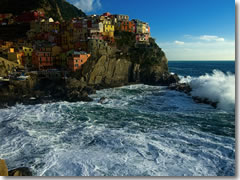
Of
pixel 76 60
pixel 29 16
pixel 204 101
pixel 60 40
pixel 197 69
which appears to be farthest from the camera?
pixel 197 69

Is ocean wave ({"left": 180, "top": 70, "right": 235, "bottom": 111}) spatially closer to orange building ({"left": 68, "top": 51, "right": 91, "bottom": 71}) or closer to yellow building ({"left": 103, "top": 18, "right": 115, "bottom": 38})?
orange building ({"left": 68, "top": 51, "right": 91, "bottom": 71})

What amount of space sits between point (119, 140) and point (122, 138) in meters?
0.43

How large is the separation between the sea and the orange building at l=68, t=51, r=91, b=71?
959 centimetres

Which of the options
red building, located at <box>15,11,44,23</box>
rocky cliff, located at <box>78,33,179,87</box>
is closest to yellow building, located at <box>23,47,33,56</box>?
rocky cliff, located at <box>78,33,179,87</box>

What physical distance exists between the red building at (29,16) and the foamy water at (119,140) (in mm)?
32652

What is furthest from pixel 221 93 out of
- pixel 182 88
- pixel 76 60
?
pixel 76 60

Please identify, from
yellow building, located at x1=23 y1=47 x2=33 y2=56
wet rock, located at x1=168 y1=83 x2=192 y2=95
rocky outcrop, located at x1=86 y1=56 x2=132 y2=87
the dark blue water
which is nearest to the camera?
wet rock, located at x1=168 y1=83 x2=192 y2=95

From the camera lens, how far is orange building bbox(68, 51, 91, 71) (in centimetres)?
3155

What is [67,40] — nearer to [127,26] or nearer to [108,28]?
[108,28]

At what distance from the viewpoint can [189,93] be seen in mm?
29828

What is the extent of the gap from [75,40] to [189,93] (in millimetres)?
24541

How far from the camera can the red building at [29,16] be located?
46.4 m

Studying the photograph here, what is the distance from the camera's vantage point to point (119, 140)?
43.0ft

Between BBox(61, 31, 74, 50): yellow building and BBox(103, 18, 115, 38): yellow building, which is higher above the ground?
BBox(103, 18, 115, 38): yellow building
